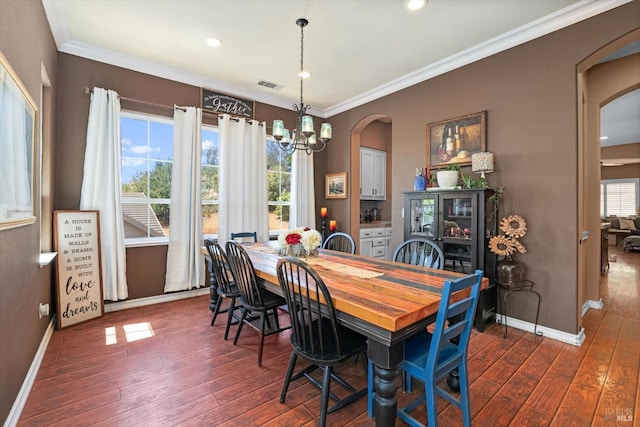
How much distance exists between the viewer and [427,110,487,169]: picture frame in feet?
10.8

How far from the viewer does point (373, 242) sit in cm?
534

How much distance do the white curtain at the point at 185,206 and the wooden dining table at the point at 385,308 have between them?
2.12 metres

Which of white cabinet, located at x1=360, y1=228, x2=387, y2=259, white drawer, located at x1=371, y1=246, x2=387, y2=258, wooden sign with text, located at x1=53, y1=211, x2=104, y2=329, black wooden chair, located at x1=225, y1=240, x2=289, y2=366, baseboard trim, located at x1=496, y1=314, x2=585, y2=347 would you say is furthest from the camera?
white drawer, located at x1=371, y1=246, x2=387, y2=258

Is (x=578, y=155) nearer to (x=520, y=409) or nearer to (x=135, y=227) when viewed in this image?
(x=520, y=409)

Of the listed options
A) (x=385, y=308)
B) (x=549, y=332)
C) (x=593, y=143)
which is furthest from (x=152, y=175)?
(x=593, y=143)

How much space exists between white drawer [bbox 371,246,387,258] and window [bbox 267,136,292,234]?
1.66 m

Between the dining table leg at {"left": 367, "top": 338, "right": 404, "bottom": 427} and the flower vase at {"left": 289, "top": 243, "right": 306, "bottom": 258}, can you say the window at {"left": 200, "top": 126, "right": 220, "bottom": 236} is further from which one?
the dining table leg at {"left": 367, "top": 338, "right": 404, "bottom": 427}

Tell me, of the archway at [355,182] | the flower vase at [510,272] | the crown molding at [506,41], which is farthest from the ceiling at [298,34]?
the flower vase at [510,272]

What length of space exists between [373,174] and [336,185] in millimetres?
1087

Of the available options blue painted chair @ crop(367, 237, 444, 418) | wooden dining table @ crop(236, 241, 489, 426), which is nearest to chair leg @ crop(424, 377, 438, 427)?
wooden dining table @ crop(236, 241, 489, 426)

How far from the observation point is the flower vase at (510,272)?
9.32 feet

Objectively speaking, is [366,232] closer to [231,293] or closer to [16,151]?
[231,293]

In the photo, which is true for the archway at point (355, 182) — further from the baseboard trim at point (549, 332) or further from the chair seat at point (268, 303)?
the chair seat at point (268, 303)

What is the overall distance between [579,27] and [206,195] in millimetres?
4423
